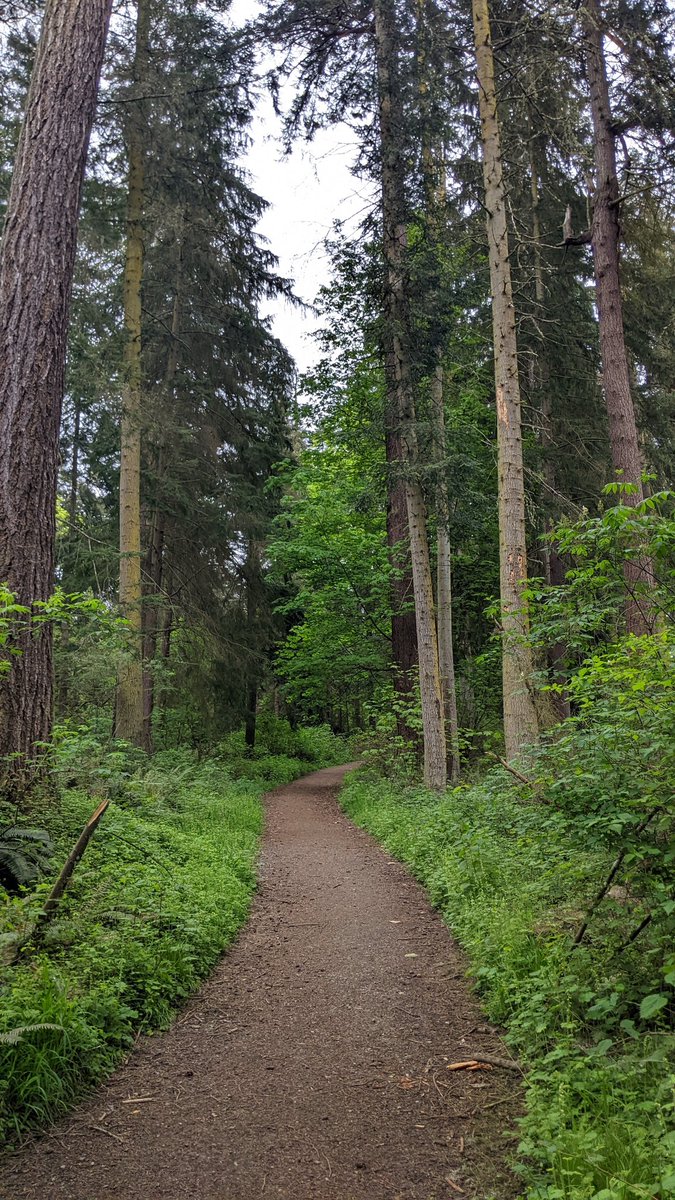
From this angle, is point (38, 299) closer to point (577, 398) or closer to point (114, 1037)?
point (114, 1037)

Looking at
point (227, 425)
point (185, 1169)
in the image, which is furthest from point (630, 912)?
point (227, 425)

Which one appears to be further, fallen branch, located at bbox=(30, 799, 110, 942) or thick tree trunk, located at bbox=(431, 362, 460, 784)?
thick tree trunk, located at bbox=(431, 362, 460, 784)

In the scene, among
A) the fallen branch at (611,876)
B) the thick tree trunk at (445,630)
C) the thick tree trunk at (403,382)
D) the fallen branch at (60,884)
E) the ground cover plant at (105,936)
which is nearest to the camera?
the ground cover plant at (105,936)

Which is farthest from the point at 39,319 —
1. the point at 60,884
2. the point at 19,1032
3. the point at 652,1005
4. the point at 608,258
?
the point at 608,258

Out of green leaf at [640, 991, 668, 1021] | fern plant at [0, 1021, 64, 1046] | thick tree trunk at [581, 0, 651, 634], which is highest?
thick tree trunk at [581, 0, 651, 634]

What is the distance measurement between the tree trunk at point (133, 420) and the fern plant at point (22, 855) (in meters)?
5.51

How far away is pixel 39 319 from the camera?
228 inches

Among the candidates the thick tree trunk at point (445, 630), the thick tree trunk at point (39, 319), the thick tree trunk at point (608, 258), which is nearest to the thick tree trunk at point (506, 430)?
the thick tree trunk at point (608, 258)

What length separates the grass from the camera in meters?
2.34

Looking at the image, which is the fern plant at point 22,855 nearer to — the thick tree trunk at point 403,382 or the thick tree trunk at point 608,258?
the thick tree trunk at point 403,382

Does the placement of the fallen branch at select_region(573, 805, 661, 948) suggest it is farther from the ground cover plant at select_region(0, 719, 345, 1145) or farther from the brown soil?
the ground cover plant at select_region(0, 719, 345, 1145)

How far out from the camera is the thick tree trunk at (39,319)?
5402mm

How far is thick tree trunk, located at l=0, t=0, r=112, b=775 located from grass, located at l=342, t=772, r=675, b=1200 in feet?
12.4

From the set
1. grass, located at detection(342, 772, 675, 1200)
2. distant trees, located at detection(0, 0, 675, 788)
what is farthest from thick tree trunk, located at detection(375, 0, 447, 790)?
grass, located at detection(342, 772, 675, 1200)
